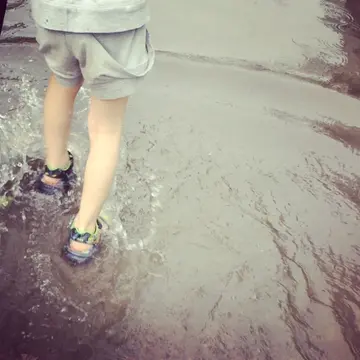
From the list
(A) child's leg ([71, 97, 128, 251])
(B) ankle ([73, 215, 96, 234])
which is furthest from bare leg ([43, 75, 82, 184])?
(B) ankle ([73, 215, 96, 234])

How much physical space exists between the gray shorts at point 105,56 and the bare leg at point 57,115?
0.56ft

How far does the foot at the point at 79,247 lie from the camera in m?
1.69

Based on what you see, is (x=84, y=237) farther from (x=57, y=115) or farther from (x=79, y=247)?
(x=57, y=115)

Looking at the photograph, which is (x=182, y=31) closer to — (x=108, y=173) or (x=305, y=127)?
(x=305, y=127)

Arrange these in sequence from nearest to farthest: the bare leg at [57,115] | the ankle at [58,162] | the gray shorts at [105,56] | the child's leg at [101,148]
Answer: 1. the gray shorts at [105,56]
2. the child's leg at [101,148]
3. the bare leg at [57,115]
4. the ankle at [58,162]

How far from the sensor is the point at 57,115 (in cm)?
169

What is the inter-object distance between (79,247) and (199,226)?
395 mm

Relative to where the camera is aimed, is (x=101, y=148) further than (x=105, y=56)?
Yes

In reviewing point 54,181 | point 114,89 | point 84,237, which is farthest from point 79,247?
point 114,89

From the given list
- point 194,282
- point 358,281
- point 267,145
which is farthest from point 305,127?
point 194,282

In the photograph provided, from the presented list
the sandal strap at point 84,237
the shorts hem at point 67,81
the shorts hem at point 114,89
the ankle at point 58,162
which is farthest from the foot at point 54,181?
the shorts hem at point 114,89

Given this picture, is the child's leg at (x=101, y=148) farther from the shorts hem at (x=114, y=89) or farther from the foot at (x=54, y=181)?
the foot at (x=54, y=181)

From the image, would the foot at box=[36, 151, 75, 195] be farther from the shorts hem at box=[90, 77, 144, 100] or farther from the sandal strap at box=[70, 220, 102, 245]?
the shorts hem at box=[90, 77, 144, 100]

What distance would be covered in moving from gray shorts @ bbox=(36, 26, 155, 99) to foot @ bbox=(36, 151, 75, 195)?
0.47 m
